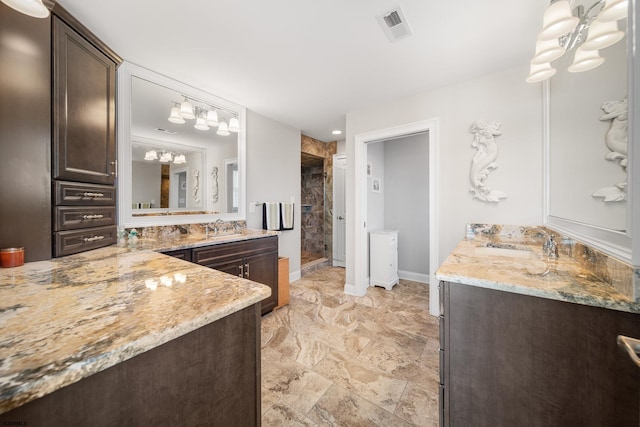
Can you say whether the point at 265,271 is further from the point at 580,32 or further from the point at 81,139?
the point at 580,32

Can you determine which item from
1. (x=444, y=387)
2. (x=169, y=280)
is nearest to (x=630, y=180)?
(x=444, y=387)

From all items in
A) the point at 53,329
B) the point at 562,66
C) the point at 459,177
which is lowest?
the point at 53,329

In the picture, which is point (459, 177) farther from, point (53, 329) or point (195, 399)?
point (53, 329)

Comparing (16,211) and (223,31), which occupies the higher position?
(223,31)

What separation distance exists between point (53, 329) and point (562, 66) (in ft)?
9.32

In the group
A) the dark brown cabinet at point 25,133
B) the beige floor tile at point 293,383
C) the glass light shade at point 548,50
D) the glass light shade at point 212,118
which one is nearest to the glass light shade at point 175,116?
the glass light shade at point 212,118

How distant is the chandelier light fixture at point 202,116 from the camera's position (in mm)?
2463

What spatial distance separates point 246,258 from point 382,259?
1.92 meters

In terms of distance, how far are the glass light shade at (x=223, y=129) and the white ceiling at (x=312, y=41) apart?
333 mm

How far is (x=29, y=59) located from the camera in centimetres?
127

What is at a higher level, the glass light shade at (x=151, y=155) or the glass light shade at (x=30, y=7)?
the glass light shade at (x=30, y=7)

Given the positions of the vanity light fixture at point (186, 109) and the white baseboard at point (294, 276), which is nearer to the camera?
the vanity light fixture at point (186, 109)

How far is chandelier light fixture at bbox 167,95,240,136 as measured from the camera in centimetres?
246

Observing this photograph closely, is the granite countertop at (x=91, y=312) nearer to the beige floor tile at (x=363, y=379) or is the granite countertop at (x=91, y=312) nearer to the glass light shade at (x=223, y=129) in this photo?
the beige floor tile at (x=363, y=379)
